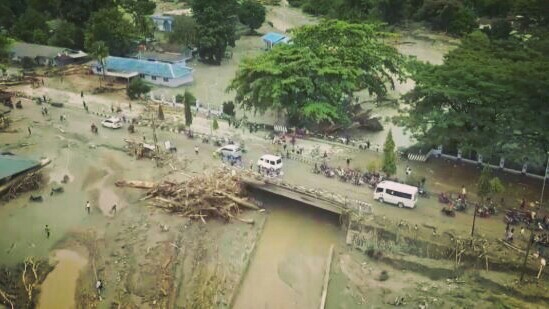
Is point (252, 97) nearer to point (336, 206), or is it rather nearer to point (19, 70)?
point (336, 206)

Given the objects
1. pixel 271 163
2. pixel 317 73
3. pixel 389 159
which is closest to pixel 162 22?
pixel 317 73

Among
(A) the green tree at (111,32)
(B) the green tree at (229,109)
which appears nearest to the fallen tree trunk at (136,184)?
(B) the green tree at (229,109)

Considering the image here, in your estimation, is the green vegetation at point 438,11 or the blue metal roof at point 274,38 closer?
the blue metal roof at point 274,38

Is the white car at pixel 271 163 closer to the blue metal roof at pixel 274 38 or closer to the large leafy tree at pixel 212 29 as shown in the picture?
the large leafy tree at pixel 212 29

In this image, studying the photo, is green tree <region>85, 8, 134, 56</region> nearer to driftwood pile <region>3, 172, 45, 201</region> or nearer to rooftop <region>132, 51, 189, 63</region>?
rooftop <region>132, 51, 189, 63</region>

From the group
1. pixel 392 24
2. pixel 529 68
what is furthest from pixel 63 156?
pixel 392 24
